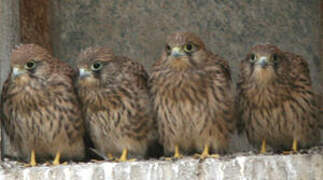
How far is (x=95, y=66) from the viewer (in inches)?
244

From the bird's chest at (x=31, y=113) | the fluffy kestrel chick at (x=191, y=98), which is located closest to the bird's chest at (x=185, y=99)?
the fluffy kestrel chick at (x=191, y=98)

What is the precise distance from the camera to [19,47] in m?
6.18

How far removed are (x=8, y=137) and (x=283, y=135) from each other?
1973 mm

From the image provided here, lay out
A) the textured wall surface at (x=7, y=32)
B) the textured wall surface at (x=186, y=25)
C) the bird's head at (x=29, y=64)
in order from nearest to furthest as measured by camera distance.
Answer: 1. the bird's head at (x=29, y=64)
2. the textured wall surface at (x=7, y=32)
3. the textured wall surface at (x=186, y=25)

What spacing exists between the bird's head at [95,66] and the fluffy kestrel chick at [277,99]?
0.95m

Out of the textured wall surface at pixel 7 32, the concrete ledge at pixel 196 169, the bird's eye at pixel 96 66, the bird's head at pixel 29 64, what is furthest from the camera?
the textured wall surface at pixel 7 32

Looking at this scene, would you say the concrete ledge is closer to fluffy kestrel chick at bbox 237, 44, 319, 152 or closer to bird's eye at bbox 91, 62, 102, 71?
fluffy kestrel chick at bbox 237, 44, 319, 152

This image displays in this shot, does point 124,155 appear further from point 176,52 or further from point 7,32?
point 7,32

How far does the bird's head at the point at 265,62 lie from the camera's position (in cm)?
614

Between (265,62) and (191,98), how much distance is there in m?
0.56

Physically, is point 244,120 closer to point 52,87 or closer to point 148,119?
point 148,119

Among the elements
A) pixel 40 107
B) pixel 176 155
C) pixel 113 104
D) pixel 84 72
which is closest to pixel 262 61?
pixel 176 155

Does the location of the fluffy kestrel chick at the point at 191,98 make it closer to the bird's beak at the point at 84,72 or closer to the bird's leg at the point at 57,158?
the bird's beak at the point at 84,72

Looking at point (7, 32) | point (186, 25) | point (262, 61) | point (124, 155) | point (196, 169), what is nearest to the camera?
point (196, 169)
